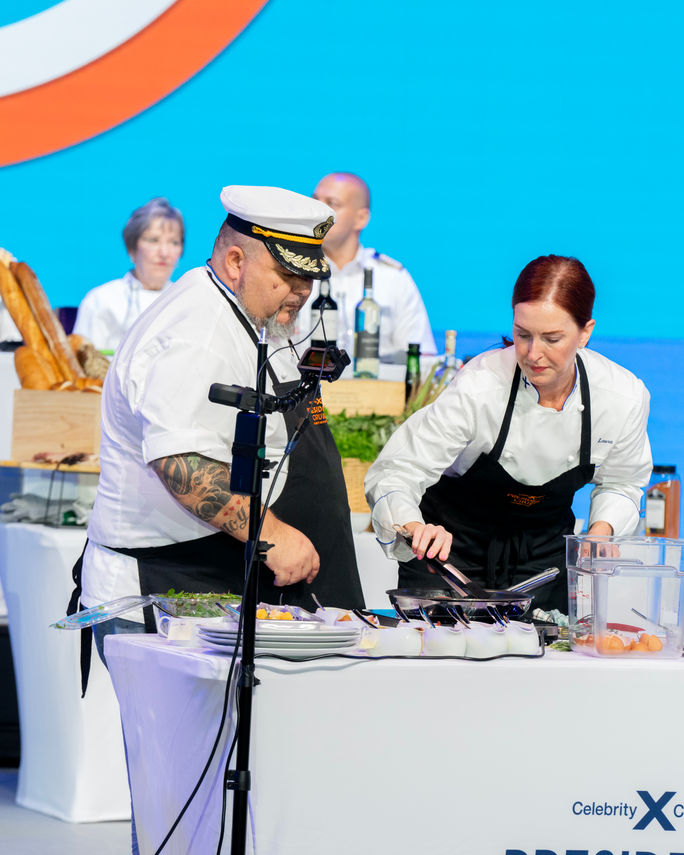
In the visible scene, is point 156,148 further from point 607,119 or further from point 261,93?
point 607,119

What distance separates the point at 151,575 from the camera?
6.77ft

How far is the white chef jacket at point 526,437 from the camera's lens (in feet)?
7.89

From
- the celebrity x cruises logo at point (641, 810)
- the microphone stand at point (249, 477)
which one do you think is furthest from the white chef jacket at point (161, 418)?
the celebrity x cruises logo at point (641, 810)

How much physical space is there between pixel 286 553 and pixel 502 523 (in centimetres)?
75

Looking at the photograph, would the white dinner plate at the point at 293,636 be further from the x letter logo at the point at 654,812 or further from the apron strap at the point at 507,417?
the apron strap at the point at 507,417

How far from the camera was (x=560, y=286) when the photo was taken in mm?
2260

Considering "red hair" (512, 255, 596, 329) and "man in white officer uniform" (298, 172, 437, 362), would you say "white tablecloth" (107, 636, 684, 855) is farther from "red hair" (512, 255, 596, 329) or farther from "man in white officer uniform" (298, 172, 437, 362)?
"man in white officer uniform" (298, 172, 437, 362)

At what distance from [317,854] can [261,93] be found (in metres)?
3.94

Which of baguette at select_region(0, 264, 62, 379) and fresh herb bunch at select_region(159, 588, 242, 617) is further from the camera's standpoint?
baguette at select_region(0, 264, 62, 379)

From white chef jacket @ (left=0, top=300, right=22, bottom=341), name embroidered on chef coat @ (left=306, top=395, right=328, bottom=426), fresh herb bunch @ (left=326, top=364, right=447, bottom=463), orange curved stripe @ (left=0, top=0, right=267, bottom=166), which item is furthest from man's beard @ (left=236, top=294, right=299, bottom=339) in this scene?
orange curved stripe @ (left=0, top=0, right=267, bottom=166)

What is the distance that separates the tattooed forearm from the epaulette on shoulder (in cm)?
303

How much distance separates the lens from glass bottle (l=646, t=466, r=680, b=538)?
3.61 metres

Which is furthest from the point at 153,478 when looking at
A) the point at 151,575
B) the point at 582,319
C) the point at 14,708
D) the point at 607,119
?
the point at 607,119

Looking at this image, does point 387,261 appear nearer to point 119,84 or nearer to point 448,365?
point 119,84
